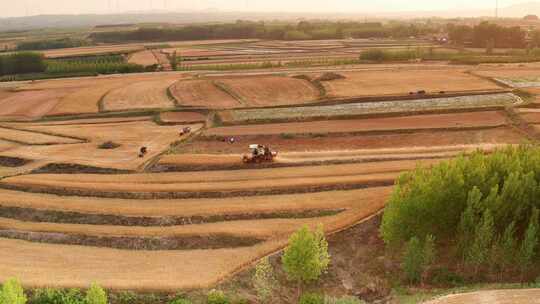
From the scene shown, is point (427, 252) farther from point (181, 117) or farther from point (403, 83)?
point (403, 83)

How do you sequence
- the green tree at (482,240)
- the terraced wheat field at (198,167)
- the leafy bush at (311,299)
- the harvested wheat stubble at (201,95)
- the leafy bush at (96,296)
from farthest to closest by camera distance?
the harvested wheat stubble at (201,95) < the terraced wheat field at (198,167) < the green tree at (482,240) < the leafy bush at (311,299) < the leafy bush at (96,296)

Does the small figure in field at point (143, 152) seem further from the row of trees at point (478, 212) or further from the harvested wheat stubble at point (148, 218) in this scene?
the row of trees at point (478, 212)

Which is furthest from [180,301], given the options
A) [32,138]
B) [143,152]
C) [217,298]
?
[32,138]

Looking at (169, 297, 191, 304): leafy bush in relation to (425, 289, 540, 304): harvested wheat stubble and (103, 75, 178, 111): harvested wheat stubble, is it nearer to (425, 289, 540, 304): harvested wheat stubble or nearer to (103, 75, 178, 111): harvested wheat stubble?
(425, 289, 540, 304): harvested wheat stubble

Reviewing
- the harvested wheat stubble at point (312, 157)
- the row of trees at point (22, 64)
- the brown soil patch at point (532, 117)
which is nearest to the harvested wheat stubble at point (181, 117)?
the harvested wheat stubble at point (312, 157)

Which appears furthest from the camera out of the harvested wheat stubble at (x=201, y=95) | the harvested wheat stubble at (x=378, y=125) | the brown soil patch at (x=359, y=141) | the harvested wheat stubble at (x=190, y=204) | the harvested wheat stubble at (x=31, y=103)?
the harvested wheat stubble at (x=31, y=103)

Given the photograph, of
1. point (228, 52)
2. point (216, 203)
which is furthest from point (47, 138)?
point (228, 52)

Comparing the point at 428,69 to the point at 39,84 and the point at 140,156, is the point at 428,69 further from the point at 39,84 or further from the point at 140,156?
the point at 39,84
